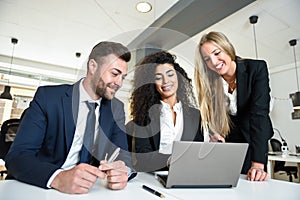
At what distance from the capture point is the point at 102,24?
3.03 m

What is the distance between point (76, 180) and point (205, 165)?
38 centimetres

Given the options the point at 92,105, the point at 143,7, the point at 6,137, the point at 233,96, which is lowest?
the point at 6,137

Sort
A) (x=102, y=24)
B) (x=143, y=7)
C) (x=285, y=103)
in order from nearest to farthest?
(x=143, y=7) < (x=102, y=24) < (x=285, y=103)

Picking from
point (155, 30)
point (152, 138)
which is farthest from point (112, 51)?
point (155, 30)

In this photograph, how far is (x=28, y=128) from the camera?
2.70ft

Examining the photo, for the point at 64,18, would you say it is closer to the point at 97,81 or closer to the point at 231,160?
the point at 97,81

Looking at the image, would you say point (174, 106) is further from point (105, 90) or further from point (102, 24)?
point (102, 24)

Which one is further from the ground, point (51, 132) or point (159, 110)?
point (159, 110)

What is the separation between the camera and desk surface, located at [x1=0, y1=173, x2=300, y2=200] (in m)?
0.56

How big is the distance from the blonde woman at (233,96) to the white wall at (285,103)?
145 inches

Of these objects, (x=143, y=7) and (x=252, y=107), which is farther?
(x=143, y=7)

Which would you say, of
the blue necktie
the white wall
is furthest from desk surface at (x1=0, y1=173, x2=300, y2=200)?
the white wall

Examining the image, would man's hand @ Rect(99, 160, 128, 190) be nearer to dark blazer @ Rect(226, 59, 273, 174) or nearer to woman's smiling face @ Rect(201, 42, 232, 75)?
dark blazer @ Rect(226, 59, 273, 174)

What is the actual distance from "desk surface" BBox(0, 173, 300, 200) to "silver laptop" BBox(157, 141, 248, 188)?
3cm
